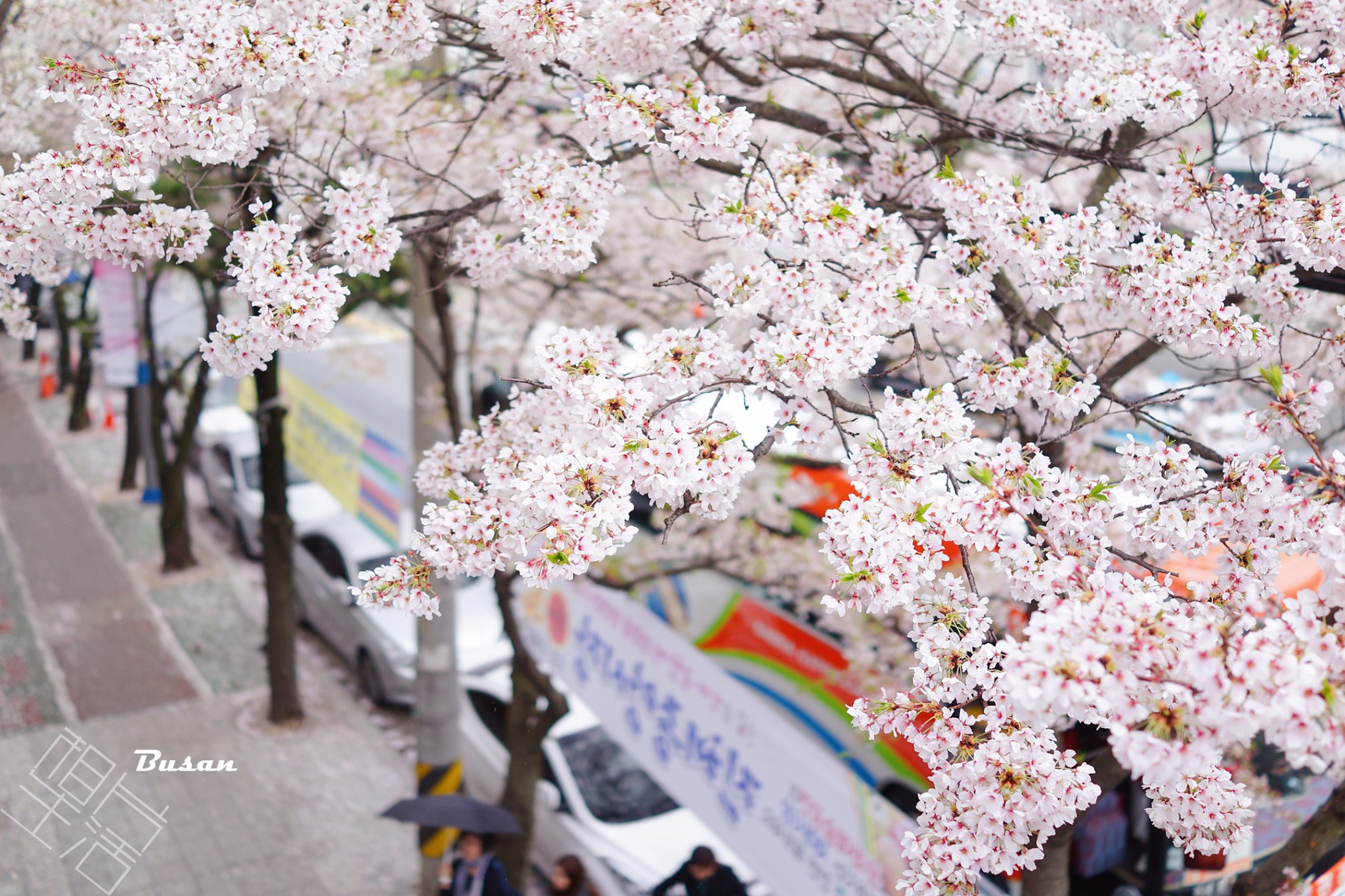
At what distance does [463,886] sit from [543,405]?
12.8 feet

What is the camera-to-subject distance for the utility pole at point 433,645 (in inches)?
287

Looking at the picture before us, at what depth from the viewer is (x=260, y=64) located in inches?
147

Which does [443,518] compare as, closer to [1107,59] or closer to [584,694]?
[1107,59]

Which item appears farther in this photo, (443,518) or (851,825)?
(851,825)

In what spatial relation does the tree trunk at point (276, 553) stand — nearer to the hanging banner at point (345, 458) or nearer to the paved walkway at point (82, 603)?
the paved walkway at point (82, 603)

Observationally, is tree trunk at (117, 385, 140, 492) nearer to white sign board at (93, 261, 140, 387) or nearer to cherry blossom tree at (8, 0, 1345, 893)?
white sign board at (93, 261, 140, 387)

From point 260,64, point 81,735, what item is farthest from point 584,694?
point 260,64

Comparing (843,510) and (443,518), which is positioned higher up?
(843,510)

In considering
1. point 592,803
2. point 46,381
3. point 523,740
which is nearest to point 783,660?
point 592,803

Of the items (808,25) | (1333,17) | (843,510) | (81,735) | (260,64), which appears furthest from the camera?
(81,735)

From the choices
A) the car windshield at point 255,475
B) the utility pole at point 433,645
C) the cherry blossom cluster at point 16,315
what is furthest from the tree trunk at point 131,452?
the cherry blossom cluster at point 16,315

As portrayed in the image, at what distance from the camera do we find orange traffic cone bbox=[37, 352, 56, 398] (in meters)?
20.4

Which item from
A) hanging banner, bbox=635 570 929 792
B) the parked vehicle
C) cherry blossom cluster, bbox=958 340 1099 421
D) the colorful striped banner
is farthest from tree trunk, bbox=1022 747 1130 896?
the colorful striped banner

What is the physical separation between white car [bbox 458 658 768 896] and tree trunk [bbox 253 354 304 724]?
168 centimetres
